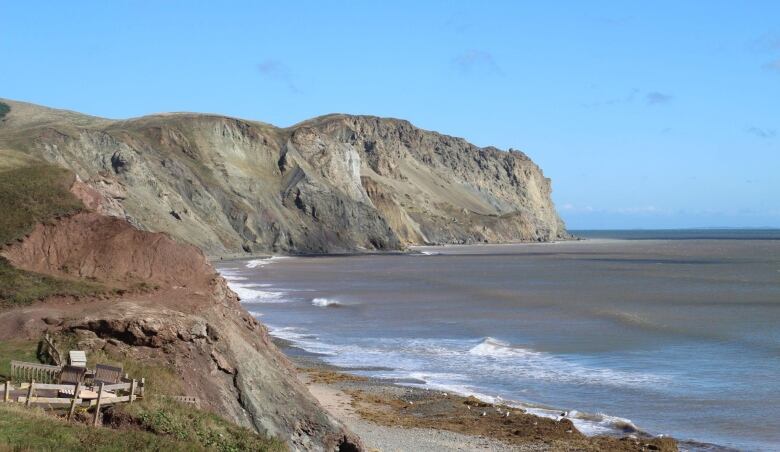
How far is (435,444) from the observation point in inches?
742

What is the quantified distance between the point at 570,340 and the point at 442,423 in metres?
16.7

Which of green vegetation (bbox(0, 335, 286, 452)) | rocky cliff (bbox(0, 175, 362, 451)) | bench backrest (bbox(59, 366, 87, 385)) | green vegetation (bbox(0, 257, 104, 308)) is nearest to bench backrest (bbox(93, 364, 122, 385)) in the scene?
bench backrest (bbox(59, 366, 87, 385))

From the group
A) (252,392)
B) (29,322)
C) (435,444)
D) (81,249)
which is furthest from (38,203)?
(435,444)

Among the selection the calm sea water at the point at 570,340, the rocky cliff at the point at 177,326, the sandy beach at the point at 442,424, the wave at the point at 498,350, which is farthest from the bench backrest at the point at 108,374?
the wave at the point at 498,350

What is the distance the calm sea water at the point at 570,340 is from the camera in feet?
75.5

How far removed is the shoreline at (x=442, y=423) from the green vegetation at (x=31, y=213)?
22.0 ft

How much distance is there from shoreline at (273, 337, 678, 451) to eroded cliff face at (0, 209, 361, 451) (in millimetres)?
2445

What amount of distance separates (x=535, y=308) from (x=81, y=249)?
34.2 metres

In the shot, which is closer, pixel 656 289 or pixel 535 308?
pixel 535 308

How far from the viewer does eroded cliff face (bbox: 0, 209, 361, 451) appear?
15969mm

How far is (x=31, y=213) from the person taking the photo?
21484 millimetres

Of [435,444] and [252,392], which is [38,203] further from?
[435,444]

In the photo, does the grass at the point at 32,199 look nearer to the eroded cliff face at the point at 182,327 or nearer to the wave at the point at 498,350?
the eroded cliff face at the point at 182,327

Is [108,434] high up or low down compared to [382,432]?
up
